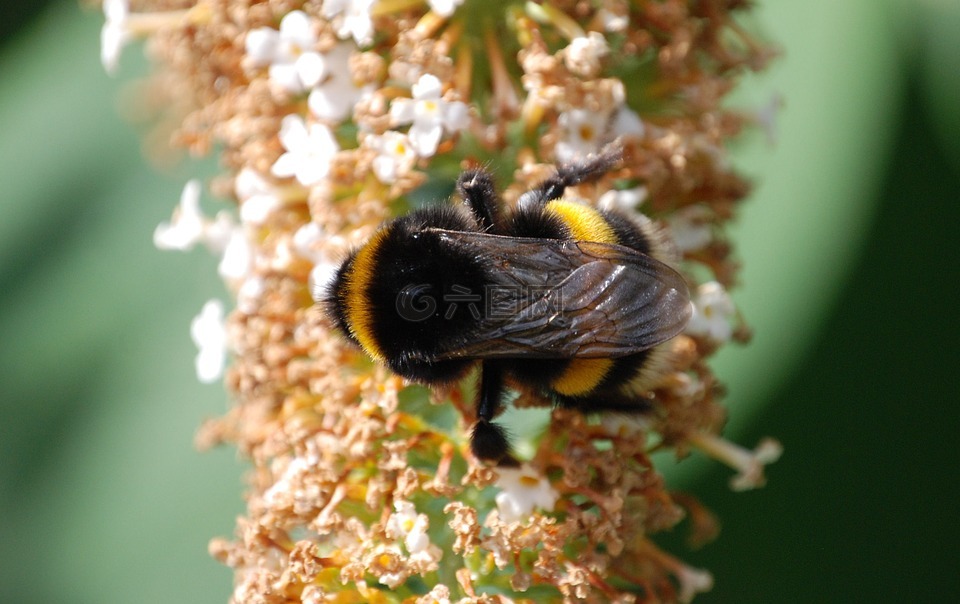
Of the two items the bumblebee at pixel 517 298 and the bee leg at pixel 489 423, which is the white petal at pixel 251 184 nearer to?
the bumblebee at pixel 517 298

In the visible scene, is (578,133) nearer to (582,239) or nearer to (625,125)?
(625,125)

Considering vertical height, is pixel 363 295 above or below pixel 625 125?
above

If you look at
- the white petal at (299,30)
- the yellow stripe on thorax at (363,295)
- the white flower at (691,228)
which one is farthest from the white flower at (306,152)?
the white flower at (691,228)

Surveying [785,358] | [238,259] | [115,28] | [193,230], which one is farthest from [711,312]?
[115,28]

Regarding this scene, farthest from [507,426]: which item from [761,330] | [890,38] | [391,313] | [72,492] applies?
[890,38]

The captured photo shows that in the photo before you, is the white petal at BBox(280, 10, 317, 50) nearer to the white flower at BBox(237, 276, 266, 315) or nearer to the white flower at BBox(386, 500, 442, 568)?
the white flower at BBox(237, 276, 266, 315)

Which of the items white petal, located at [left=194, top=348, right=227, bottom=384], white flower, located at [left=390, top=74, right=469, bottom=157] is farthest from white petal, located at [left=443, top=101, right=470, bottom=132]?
white petal, located at [left=194, top=348, right=227, bottom=384]
